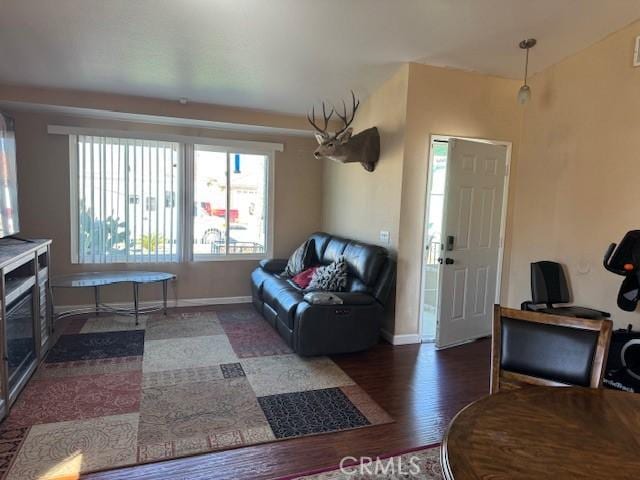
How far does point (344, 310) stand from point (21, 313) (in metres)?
2.44

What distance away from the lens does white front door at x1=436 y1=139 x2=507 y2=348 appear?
12.6 ft

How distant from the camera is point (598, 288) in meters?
3.48

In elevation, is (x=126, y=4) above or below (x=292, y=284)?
above

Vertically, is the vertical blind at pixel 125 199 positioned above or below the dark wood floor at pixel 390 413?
above

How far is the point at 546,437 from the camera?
1.12 metres

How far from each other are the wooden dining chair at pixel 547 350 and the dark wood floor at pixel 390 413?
96cm

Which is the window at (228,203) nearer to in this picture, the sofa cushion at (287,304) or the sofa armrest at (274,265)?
the sofa armrest at (274,265)

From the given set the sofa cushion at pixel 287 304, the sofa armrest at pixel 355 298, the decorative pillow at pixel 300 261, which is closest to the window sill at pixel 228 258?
the decorative pillow at pixel 300 261

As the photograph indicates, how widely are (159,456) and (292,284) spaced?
7.74 ft

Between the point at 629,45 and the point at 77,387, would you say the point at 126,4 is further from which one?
the point at 629,45

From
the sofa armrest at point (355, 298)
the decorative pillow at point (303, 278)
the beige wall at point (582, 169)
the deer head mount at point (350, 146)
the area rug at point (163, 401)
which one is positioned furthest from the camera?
the decorative pillow at point (303, 278)

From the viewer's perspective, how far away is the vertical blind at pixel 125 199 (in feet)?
15.4

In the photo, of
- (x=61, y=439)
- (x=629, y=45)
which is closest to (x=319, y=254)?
(x=61, y=439)

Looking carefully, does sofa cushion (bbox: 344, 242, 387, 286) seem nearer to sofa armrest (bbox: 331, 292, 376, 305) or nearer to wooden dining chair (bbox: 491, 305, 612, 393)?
sofa armrest (bbox: 331, 292, 376, 305)
